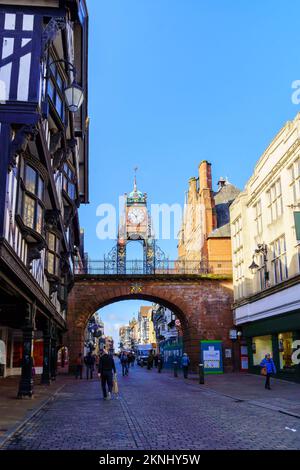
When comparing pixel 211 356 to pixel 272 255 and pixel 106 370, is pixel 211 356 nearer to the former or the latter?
pixel 272 255

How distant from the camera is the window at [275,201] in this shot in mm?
23781

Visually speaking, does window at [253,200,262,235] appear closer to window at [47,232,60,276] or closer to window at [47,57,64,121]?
window at [47,232,60,276]

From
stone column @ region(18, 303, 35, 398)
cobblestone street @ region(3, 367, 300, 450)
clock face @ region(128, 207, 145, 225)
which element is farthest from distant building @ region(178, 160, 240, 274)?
cobblestone street @ region(3, 367, 300, 450)

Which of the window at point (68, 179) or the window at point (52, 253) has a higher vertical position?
the window at point (68, 179)

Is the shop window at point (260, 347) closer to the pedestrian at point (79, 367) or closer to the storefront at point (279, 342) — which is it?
the storefront at point (279, 342)

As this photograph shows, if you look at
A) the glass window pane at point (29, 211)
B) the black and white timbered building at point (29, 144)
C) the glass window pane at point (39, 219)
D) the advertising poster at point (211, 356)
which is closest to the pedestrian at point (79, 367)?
the advertising poster at point (211, 356)

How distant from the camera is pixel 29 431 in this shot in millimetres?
9227

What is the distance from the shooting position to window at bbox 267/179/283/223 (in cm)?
2378

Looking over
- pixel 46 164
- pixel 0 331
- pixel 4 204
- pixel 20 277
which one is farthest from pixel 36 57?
pixel 0 331

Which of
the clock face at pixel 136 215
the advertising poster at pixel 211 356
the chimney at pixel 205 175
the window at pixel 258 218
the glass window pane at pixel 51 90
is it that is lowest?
the advertising poster at pixel 211 356

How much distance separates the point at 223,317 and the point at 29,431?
2554cm

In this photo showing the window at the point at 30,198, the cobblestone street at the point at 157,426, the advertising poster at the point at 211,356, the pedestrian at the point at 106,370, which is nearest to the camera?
the cobblestone street at the point at 157,426

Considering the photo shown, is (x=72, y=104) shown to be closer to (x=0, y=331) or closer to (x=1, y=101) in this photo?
(x=1, y=101)
